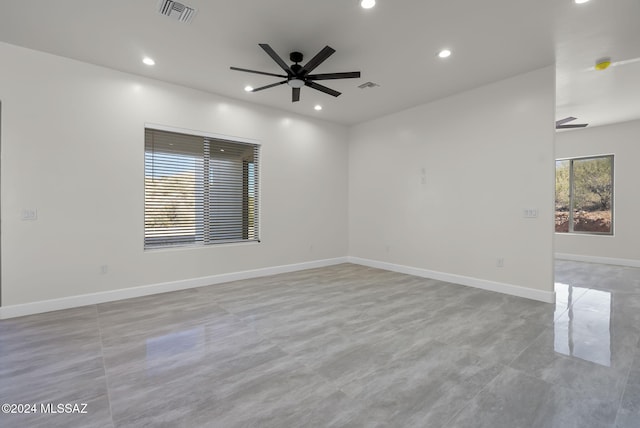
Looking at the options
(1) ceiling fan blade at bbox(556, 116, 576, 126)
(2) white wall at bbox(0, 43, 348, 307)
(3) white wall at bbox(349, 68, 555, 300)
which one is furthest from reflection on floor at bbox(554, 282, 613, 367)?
(2) white wall at bbox(0, 43, 348, 307)

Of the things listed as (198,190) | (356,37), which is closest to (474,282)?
(356,37)

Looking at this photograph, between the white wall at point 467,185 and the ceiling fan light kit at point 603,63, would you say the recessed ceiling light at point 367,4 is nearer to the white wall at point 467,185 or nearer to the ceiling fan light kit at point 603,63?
the white wall at point 467,185

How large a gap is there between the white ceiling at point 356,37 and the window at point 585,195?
2851 mm

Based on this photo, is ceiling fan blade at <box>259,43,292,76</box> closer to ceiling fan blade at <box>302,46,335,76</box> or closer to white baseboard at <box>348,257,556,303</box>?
ceiling fan blade at <box>302,46,335,76</box>

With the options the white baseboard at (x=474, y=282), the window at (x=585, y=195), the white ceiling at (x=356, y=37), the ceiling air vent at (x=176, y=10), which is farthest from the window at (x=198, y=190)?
the window at (x=585, y=195)

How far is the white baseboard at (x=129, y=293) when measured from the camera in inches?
139

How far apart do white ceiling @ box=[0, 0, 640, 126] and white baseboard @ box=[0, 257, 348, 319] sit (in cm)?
303

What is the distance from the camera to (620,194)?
6477 mm

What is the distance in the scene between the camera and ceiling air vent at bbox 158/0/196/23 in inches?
110

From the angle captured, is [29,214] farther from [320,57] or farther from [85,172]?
[320,57]

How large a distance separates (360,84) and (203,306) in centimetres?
386

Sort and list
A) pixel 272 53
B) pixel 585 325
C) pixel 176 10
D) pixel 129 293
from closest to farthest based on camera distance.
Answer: pixel 176 10 < pixel 272 53 < pixel 585 325 < pixel 129 293

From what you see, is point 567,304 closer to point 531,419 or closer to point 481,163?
point 481,163

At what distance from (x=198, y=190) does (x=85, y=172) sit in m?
1.46
